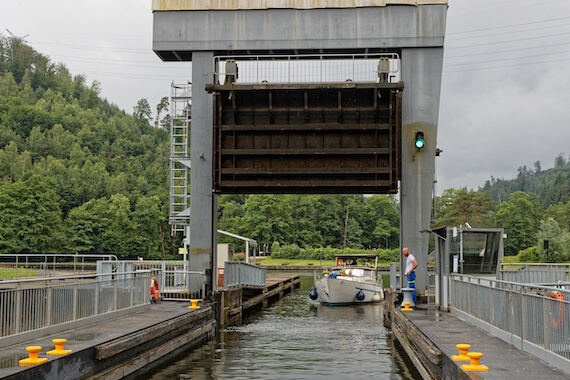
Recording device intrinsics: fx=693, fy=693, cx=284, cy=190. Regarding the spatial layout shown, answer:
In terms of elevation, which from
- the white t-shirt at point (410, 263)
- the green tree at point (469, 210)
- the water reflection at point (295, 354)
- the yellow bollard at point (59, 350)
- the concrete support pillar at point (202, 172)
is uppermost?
the green tree at point (469, 210)

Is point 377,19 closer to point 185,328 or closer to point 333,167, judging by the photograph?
point 333,167

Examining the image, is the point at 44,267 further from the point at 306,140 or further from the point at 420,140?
the point at 420,140

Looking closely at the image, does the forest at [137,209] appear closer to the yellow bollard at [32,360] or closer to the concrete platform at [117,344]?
the concrete platform at [117,344]

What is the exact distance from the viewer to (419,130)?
70.8 ft

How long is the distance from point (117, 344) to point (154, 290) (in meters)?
8.87

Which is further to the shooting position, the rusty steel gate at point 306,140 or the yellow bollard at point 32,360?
the rusty steel gate at point 306,140

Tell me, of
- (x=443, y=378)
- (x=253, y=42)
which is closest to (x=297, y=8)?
(x=253, y=42)

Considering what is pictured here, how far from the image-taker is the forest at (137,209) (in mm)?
91188

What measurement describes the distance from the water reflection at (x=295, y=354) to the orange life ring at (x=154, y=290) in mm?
2316

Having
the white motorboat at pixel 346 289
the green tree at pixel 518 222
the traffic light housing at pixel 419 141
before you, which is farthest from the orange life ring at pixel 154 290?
the green tree at pixel 518 222

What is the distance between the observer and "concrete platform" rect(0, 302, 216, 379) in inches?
389

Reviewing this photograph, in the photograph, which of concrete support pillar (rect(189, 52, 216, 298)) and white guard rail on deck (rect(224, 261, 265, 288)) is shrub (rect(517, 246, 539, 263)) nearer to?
white guard rail on deck (rect(224, 261, 265, 288))

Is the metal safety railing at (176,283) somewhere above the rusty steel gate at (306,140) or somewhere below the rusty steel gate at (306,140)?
below

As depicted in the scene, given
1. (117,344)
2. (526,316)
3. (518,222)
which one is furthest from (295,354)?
(518,222)
